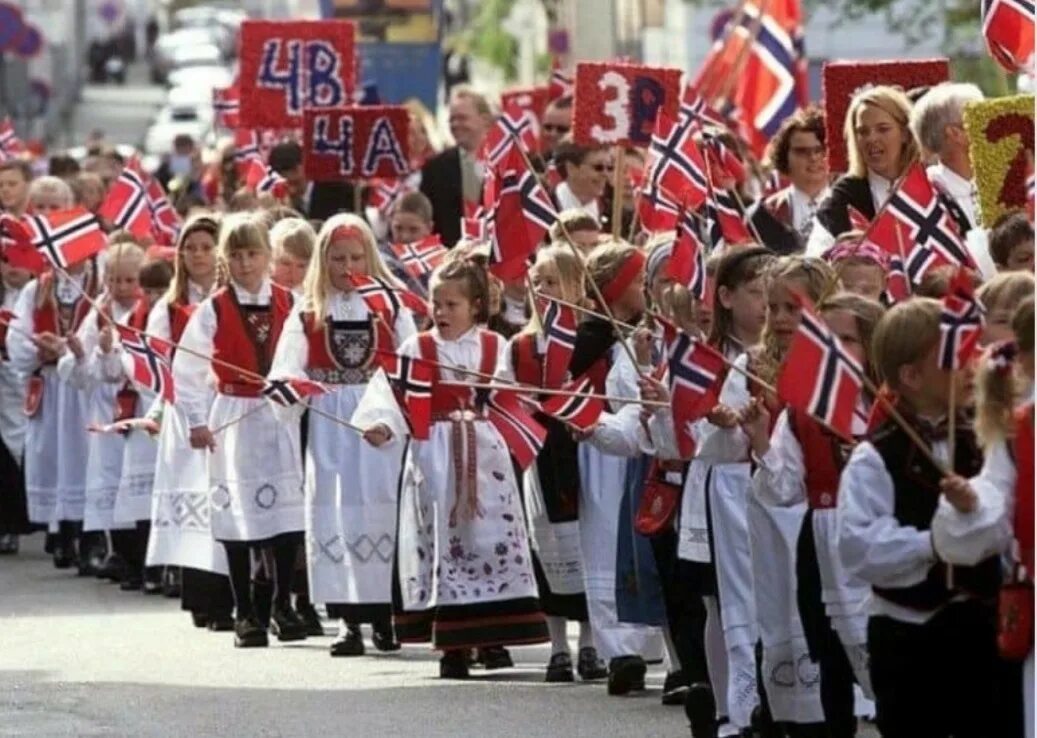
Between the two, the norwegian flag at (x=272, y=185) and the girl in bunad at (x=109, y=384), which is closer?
the girl in bunad at (x=109, y=384)

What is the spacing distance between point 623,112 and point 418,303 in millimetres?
2880

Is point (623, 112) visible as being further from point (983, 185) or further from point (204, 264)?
point (983, 185)

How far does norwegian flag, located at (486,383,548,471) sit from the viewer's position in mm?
14734

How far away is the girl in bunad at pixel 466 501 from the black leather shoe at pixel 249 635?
60.0 inches

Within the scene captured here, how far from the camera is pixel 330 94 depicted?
82.5ft

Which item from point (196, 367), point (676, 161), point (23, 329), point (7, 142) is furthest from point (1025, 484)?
point (7, 142)

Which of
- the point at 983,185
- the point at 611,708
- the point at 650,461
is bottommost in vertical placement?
the point at 611,708

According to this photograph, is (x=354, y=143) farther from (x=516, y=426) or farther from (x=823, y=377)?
(x=823, y=377)

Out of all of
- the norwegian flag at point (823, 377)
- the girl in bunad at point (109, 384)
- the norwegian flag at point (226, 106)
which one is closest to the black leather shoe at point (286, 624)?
the girl in bunad at point (109, 384)

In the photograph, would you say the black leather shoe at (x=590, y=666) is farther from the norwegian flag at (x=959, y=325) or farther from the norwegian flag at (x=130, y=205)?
the norwegian flag at (x=130, y=205)

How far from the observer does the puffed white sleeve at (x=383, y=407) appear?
15.1 m

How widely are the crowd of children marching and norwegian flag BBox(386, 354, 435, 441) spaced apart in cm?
2

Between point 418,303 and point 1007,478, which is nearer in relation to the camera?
point 1007,478

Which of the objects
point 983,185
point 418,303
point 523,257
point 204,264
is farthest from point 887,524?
point 204,264
